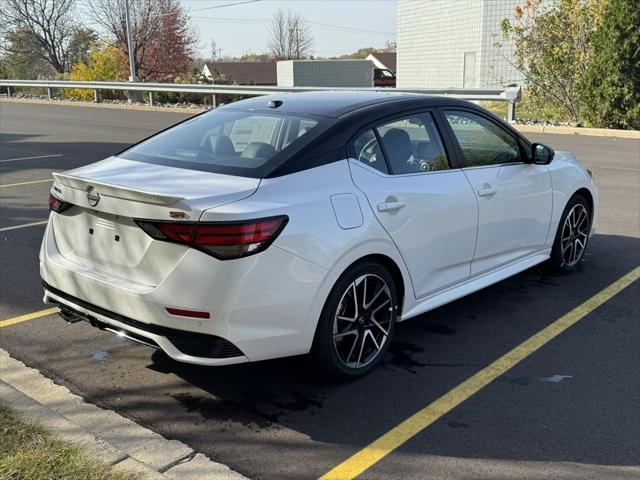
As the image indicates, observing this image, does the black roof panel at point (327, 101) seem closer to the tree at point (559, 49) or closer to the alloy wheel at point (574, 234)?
the alloy wheel at point (574, 234)

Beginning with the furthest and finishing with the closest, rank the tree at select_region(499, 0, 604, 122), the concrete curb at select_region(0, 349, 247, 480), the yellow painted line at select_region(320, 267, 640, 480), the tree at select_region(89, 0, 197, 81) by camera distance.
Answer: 1. the tree at select_region(89, 0, 197, 81)
2. the tree at select_region(499, 0, 604, 122)
3. the yellow painted line at select_region(320, 267, 640, 480)
4. the concrete curb at select_region(0, 349, 247, 480)

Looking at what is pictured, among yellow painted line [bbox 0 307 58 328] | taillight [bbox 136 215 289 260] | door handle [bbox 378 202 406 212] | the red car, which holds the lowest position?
yellow painted line [bbox 0 307 58 328]

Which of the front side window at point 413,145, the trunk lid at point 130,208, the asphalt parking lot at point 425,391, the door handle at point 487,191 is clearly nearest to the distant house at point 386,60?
the asphalt parking lot at point 425,391

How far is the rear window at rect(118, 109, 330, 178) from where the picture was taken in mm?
3820

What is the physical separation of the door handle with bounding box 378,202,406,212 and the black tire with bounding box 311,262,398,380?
1.06 feet

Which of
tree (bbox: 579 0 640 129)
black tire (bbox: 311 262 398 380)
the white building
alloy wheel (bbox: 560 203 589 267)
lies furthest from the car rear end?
the white building

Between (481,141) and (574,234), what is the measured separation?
1614 millimetres

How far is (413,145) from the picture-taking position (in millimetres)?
4391

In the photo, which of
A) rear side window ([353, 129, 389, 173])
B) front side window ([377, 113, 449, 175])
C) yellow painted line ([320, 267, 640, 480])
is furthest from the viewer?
front side window ([377, 113, 449, 175])

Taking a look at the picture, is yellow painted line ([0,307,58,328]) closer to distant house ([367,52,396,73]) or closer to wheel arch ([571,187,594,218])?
wheel arch ([571,187,594,218])

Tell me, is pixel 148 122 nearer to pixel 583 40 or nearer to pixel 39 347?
pixel 583 40

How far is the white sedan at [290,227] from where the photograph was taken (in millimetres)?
3311

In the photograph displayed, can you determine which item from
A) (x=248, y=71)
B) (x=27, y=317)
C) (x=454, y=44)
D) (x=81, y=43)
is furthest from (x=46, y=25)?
(x=27, y=317)

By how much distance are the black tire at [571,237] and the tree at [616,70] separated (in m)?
12.4
